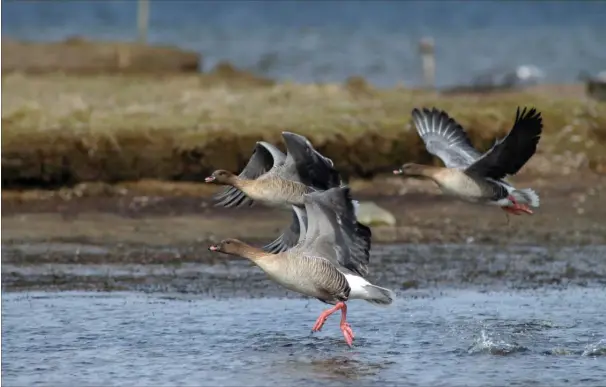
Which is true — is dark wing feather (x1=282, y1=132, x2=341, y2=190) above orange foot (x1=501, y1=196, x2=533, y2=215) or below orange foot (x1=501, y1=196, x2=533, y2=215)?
above

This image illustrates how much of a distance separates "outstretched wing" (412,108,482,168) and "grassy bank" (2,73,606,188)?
13.6ft

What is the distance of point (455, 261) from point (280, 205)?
9.74 feet

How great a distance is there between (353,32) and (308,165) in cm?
4779

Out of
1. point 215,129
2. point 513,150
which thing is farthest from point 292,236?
point 215,129

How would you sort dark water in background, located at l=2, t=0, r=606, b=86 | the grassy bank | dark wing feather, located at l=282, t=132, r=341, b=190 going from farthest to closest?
dark water in background, located at l=2, t=0, r=606, b=86
the grassy bank
dark wing feather, located at l=282, t=132, r=341, b=190

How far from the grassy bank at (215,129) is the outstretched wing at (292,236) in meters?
5.24

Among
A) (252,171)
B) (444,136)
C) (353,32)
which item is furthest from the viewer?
(353,32)

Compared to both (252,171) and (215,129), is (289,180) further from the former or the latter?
(215,129)

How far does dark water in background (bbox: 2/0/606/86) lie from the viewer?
131 ft

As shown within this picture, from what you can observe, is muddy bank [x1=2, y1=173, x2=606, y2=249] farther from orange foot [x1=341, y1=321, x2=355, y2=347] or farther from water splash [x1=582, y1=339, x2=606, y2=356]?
water splash [x1=582, y1=339, x2=606, y2=356]

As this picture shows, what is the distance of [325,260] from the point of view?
1067cm

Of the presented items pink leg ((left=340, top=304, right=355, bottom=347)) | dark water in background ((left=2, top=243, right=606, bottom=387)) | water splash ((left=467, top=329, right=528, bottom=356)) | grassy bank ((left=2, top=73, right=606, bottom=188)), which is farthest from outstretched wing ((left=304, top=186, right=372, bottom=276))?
grassy bank ((left=2, top=73, right=606, bottom=188))

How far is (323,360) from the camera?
33.8ft

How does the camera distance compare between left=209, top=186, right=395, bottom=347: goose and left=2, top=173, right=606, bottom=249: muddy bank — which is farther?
left=2, top=173, right=606, bottom=249: muddy bank
